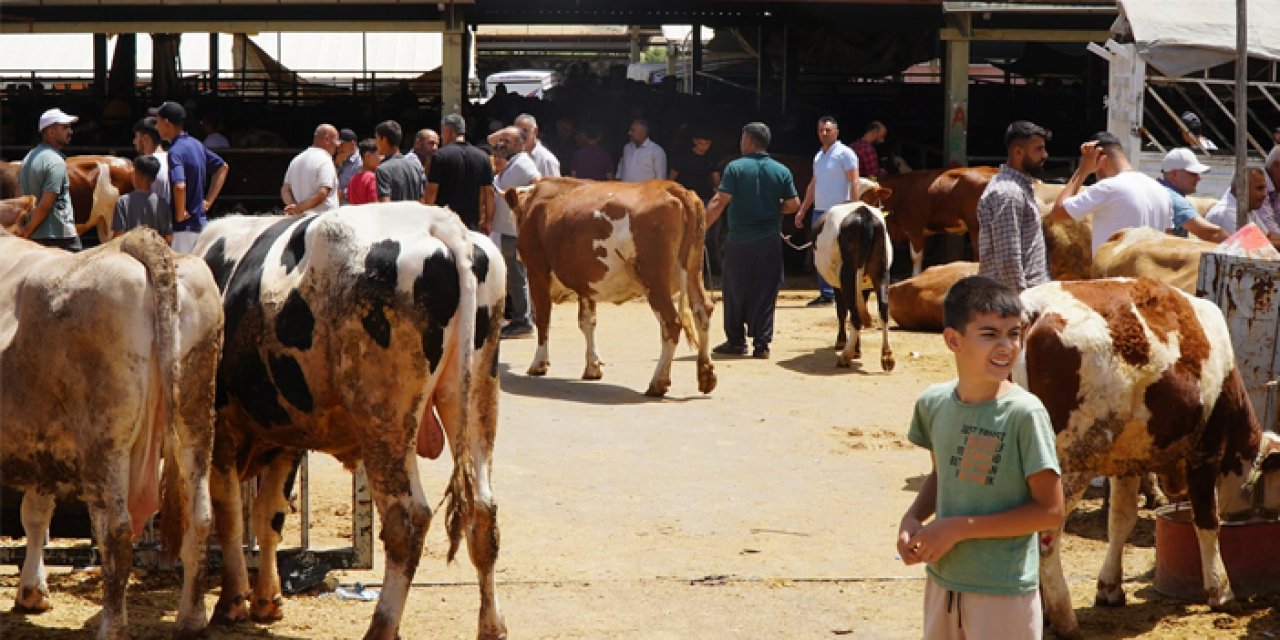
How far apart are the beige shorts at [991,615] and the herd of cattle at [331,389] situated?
1916mm

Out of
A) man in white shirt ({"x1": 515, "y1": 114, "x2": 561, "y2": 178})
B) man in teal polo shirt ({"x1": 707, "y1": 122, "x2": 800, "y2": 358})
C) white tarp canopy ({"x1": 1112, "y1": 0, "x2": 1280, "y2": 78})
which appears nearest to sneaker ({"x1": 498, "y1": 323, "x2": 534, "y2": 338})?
man in white shirt ({"x1": 515, "y1": 114, "x2": 561, "y2": 178})

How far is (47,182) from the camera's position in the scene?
41.1ft

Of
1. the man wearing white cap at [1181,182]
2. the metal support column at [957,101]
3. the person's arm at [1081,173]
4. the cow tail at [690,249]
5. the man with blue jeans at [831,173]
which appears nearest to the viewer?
the person's arm at [1081,173]


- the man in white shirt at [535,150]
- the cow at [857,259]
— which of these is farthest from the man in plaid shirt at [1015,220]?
the man in white shirt at [535,150]

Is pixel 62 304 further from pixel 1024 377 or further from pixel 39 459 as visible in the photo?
pixel 1024 377

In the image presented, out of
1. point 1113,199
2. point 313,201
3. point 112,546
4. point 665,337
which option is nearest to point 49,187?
point 313,201

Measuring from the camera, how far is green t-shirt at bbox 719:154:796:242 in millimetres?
14203

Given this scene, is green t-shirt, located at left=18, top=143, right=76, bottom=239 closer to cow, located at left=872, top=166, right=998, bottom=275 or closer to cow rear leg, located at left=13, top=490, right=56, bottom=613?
cow rear leg, located at left=13, top=490, right=56, bottom=613

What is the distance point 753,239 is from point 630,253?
2143 mm

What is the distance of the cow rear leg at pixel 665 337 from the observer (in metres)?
12.5

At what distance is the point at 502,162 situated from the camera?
15492mm

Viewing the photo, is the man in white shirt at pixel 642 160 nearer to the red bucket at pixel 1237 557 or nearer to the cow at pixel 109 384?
the red bucket at pixel 1237 557

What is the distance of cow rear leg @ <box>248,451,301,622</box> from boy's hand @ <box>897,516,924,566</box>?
Answer: 3382mm

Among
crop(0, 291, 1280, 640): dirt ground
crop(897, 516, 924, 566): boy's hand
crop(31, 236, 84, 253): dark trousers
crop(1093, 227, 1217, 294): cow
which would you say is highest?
crop(1093, 227, 1217, 294): cow
